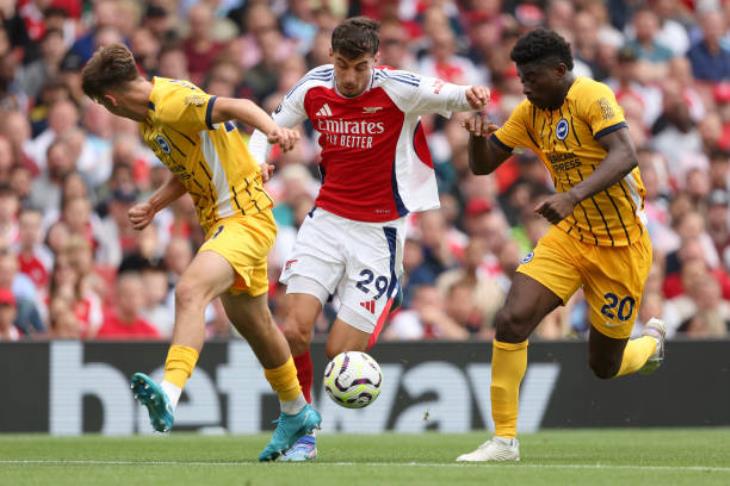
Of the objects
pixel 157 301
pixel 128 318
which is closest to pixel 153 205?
pixel 128 318

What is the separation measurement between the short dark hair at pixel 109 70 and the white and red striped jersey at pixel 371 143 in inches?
58.0

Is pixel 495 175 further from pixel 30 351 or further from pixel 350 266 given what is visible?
pixel 350 266

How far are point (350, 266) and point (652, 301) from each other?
5780 mm

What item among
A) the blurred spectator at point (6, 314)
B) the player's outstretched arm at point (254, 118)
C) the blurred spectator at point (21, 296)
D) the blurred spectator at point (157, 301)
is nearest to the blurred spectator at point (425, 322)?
the blurred spectator at point (157, 301)

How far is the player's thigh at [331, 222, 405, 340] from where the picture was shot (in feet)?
32.7

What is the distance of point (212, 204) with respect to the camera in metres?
9.27

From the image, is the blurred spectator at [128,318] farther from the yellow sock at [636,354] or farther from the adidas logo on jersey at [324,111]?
the yellow sock at [636,354]

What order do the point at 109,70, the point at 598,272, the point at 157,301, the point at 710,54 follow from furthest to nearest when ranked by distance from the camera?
the point at 710,54, the point at 157,301, the point at 598,272, the point at 109,70

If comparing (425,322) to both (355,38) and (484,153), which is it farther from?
(355,38)

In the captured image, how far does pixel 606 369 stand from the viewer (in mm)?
10141

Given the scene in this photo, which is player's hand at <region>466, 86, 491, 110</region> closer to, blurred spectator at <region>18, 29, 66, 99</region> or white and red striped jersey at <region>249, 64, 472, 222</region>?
white and red striped jersey at <region>249, 64, 472, 222</region>

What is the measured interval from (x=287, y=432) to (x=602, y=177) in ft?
7.89

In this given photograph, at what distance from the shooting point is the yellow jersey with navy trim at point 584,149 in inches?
361

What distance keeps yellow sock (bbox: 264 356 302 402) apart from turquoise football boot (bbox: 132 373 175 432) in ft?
4.43
